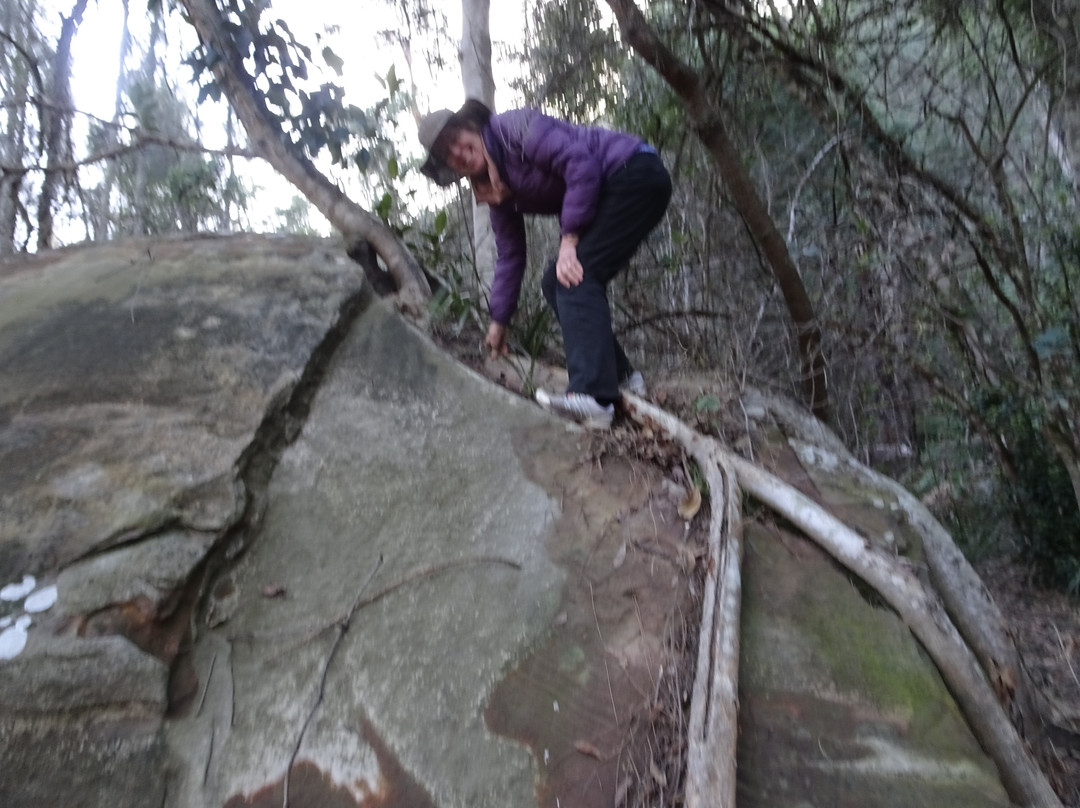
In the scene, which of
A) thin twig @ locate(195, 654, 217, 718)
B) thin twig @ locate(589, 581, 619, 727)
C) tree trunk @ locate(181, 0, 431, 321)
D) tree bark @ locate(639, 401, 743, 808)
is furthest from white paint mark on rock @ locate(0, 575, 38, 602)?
tree trunk @ locate(181, 0, 431, 321)

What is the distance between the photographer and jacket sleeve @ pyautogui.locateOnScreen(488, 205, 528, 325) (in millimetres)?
3299

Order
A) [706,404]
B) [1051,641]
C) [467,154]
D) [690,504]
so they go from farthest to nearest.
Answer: [1051,641] → [706,404] → [467,154] → [690,504]

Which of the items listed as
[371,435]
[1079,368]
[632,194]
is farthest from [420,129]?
[1079,368]

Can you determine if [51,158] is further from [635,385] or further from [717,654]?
[717,654]

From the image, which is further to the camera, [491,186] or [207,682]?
[491,186]

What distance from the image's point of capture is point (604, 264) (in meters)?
2.93

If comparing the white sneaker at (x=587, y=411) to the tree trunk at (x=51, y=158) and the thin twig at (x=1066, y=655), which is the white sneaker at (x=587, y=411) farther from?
the tree trunk at (x=51, y=158)

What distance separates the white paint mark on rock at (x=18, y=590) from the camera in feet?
6.15

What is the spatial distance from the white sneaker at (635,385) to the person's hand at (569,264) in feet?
1.70

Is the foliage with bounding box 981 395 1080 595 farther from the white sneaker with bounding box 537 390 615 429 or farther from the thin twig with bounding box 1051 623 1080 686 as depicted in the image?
the white sneaker with bounding box 537 390 615 429

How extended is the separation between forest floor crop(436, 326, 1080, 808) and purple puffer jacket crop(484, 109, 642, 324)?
0.89 metres

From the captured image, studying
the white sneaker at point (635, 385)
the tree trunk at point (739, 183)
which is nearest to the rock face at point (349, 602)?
the white sneaker at point (635, 385)

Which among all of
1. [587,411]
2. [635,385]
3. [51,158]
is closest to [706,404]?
[635,385]

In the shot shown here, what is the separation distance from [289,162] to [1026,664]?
176 inches
